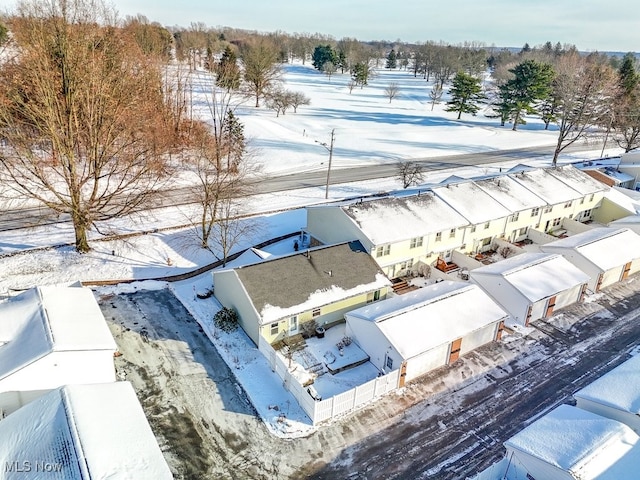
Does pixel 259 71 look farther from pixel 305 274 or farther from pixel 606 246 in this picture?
pixel 606 246

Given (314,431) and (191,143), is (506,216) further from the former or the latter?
(191,143)

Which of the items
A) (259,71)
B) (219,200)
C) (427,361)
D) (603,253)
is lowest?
(427,361)

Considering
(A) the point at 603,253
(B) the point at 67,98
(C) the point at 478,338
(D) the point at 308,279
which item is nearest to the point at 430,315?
(C) the point at 478,338

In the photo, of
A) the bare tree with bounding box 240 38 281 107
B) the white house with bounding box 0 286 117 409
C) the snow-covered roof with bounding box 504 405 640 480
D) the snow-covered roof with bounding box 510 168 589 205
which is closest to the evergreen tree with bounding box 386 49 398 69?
the bare tree with bounding box 240 38 281 107

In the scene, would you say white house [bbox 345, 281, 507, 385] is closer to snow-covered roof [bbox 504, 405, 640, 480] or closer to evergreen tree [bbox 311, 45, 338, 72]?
snow-covered roof [bbox 504, 405, 640, 480]

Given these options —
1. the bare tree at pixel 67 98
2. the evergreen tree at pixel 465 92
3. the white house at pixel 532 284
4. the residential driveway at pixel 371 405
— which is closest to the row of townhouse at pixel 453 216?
the white house at pixel 532 284

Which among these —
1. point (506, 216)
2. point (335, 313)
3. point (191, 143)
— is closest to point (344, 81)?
point (191, 143)
